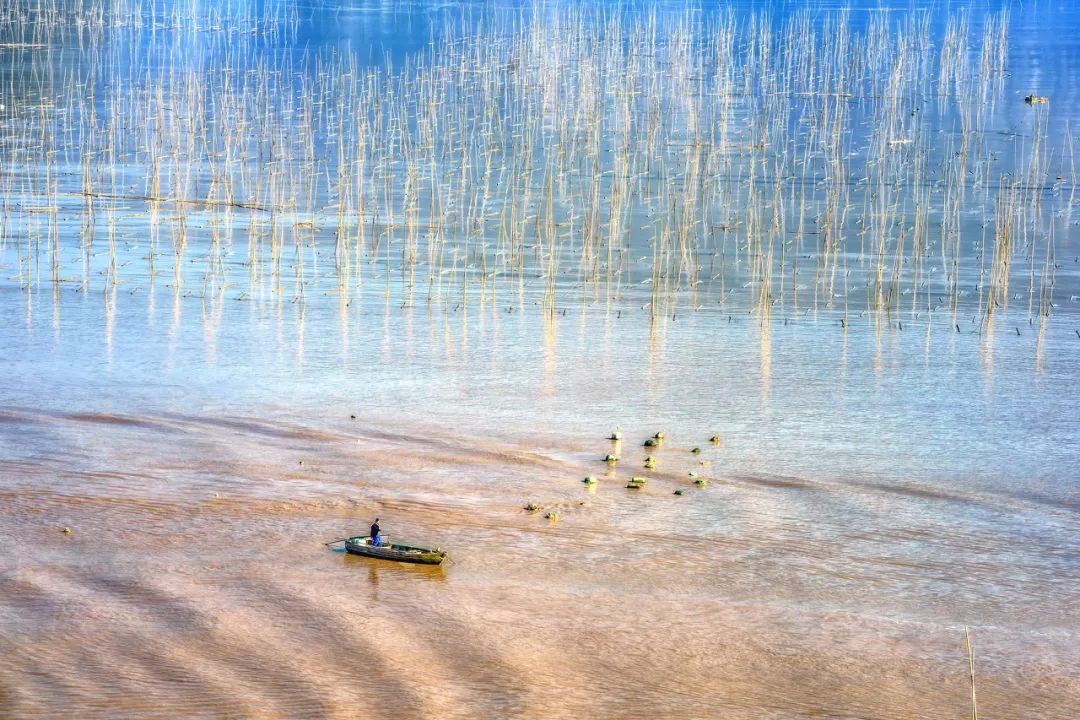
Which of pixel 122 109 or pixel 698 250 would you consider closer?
pixel 698 250

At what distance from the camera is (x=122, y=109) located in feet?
134

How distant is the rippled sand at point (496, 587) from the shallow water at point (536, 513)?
3cm

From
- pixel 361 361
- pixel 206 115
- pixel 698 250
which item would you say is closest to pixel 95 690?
pixel 361 361

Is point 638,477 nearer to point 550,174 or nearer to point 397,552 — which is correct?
point 397,552

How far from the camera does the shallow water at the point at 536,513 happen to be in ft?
39.8

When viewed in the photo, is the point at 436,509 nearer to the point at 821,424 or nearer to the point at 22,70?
the point at 821,424

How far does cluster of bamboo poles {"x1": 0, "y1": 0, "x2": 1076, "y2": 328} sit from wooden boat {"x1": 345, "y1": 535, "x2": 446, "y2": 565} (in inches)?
390

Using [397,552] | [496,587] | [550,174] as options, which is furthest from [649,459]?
[550,174]

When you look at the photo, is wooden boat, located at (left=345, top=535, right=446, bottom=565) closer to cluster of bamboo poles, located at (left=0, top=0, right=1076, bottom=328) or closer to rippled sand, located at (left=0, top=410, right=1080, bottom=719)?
rippled sand, located at (left=0, top=410, right=1080, bottom=719)

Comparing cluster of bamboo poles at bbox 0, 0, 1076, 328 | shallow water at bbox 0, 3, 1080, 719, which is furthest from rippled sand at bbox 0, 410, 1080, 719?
cluster of bamboo poles at bbox 0, 0, 1076, 328

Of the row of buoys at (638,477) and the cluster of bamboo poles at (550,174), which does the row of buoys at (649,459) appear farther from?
the cluster of bamboo poles at (550,174)

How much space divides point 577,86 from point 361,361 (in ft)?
73.5

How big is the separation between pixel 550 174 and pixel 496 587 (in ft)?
57.7

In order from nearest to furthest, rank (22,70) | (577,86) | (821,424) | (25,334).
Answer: (821,424)
(25,334)
(577,86)
(22,70)
